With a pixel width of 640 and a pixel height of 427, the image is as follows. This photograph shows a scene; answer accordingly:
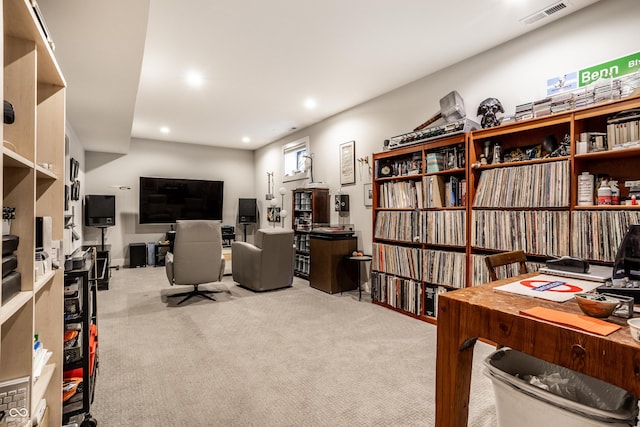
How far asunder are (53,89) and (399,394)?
2507mm

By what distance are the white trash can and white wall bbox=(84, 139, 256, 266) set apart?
752cm

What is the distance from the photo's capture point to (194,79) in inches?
158

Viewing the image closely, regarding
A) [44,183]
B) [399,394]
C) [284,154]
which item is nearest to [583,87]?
[399,394]

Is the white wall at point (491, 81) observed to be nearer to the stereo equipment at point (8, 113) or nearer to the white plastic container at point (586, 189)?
the white plastic container at point (586, 189)

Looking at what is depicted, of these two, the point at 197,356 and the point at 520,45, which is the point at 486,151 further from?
the point at 197,356

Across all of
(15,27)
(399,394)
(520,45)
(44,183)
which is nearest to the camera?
(15,27)

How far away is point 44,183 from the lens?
5.13 feet

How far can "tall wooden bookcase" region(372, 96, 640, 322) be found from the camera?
232 cm

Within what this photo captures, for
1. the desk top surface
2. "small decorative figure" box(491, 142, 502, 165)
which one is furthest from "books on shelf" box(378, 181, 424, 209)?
the desk top surface

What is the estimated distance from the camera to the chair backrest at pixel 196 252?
3881mm

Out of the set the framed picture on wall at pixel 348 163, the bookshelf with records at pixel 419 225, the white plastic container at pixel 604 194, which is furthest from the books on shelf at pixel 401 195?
the white plastic container at pixel 604 194

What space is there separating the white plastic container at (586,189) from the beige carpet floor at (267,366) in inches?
54.7

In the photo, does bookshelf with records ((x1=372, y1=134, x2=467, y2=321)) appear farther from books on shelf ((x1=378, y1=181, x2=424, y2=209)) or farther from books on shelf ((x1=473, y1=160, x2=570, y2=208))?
books on shelf ((x1=473, y1=160, x2=570, y2=208))

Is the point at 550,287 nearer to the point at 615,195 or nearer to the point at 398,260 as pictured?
the point at 615,195
